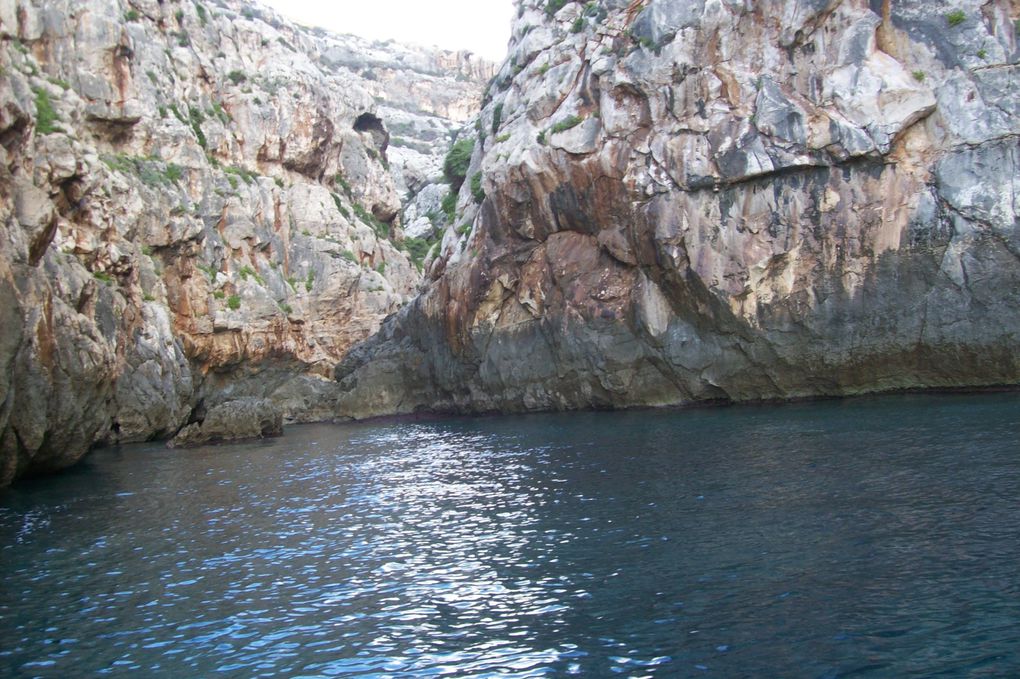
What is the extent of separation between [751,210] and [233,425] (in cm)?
3055

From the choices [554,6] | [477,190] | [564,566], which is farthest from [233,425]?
[564,566]

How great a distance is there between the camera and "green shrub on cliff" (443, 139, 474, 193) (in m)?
64.6

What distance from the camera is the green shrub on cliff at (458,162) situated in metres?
64.6

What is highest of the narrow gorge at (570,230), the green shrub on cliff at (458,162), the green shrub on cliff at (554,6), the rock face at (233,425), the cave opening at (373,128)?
the cave opening at (373,128)

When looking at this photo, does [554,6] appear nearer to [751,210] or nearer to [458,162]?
[458,162]

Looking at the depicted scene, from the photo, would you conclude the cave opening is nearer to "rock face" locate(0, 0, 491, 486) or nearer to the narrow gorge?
"rock face" locate(0, 0, 491, 486)

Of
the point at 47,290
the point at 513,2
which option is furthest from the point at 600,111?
the point at 47,290

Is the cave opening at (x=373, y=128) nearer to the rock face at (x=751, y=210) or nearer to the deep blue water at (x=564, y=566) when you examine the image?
the rock face at (x=751, y=210)

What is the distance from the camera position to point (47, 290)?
2428 centimetres

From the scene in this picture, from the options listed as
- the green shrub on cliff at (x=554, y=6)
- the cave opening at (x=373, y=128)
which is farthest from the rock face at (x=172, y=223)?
the green shrub on cliff at (x=554, y=6)

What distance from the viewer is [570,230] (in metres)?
46.3

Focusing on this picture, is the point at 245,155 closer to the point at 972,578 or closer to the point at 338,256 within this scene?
the point at 338,256

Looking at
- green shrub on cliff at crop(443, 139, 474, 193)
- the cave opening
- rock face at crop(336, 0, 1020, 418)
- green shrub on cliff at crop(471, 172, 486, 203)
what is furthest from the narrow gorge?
the cave opening

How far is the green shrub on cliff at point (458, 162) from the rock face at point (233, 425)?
88.6ft
